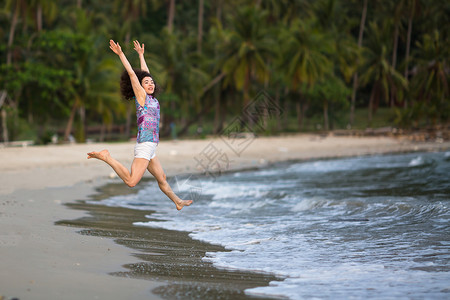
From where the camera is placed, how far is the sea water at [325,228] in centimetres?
425

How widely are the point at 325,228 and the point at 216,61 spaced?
26382 millimetres

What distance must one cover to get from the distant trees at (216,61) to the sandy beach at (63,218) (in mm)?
5888

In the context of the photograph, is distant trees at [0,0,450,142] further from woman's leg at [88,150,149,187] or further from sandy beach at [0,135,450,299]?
woman's leg at [88,150,149,187]

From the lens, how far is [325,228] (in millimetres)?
6887

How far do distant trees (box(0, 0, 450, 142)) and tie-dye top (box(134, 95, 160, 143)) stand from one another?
16.9 m

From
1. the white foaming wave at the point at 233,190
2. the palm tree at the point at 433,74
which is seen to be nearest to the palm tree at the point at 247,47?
the palm tree at the point at 433,74

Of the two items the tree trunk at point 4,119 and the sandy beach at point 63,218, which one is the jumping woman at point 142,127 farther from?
the tree trunk at point 4,119

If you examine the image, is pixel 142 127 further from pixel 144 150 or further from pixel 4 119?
pixel 4 119

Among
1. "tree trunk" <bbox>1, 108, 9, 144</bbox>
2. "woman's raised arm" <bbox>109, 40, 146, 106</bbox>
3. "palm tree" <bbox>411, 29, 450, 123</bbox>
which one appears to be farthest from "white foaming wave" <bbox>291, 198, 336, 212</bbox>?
"palm tree" <bbox>411, 29, 450, 123</bbox>

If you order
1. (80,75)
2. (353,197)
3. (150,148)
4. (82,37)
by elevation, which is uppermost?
(82,37)

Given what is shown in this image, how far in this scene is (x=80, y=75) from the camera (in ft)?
81.5

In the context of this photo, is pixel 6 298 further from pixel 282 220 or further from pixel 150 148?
pixel 282 220

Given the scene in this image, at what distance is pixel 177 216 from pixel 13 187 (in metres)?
3.25

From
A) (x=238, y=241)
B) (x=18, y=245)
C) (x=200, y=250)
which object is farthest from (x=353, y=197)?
(x=18, y=245)
